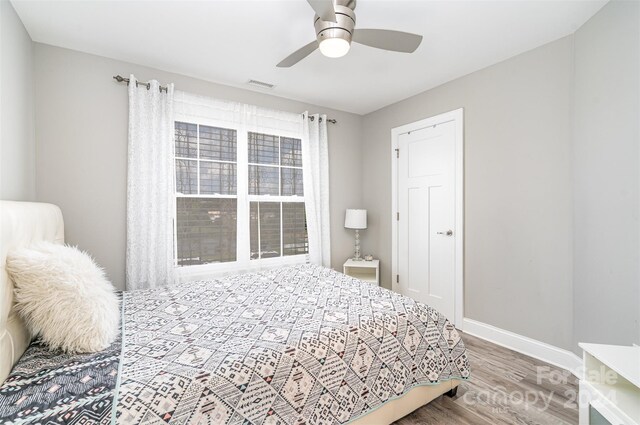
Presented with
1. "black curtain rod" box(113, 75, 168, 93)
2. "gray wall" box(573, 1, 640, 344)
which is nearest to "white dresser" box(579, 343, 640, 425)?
"gray wall" box(573, 1, 640, 344)

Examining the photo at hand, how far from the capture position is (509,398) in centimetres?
192

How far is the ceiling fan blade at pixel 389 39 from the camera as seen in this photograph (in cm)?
179

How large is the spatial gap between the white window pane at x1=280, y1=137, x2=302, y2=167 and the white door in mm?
1285

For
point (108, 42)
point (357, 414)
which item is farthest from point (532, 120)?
point (108, 42)

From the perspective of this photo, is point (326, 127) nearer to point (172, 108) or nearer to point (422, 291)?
point (172, 108)

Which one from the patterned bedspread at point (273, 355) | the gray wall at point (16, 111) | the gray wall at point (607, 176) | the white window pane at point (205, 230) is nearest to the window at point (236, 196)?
the white window pane at point (205, 230)

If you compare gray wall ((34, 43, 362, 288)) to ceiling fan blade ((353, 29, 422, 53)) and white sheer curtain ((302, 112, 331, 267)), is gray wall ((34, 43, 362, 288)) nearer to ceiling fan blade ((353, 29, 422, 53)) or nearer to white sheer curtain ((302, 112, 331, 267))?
white sheer curtain ((302, 112, 331, 267))

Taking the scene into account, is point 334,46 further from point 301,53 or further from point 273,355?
point 273,355

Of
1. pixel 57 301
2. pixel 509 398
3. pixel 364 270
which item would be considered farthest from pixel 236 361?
pixel 364 270

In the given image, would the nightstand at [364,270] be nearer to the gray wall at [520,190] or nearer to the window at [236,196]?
the window at [236,196]

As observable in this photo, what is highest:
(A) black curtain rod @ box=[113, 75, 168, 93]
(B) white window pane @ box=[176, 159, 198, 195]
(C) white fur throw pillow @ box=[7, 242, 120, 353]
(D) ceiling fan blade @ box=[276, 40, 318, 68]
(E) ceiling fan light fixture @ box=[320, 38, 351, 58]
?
(A) black curtain rod @ box=[113, 75, 168, 93]

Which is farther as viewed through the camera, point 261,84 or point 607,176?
point 261,84

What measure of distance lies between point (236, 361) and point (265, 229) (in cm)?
225

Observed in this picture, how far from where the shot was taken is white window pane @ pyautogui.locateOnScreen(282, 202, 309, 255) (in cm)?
360
